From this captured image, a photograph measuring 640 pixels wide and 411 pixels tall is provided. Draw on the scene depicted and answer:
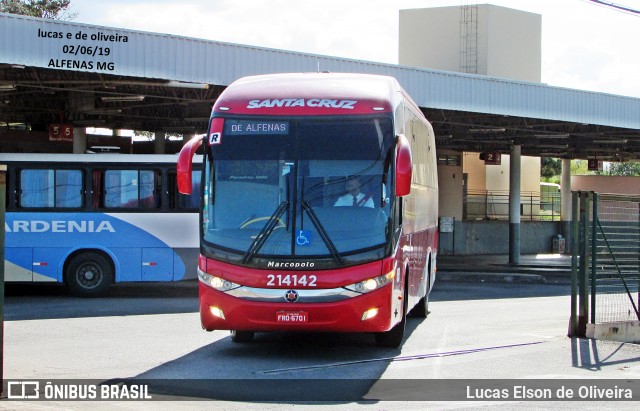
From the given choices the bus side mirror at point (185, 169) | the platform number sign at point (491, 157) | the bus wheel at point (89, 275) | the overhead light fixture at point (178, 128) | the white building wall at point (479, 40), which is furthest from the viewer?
the white building wall at point (479, 40)

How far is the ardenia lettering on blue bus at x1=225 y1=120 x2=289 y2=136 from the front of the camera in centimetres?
1186

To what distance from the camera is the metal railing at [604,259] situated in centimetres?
1418

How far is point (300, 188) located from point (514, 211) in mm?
26232

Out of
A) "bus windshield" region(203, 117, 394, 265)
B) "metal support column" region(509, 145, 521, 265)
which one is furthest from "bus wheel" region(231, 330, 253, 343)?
"metal support column" region(509, 145, 521, 265)

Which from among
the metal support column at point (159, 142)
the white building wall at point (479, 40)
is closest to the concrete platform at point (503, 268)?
the metal support column at point (159, 142)

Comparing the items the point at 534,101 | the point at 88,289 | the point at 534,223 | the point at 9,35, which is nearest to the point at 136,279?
the point at 88,289

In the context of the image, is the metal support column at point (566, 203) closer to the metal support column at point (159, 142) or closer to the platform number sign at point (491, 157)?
the platform number sign at point (491, 157)

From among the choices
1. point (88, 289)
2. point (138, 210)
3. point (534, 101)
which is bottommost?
point (88, 289)

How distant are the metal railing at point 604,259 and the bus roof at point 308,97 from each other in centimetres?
371

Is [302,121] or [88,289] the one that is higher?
[302,121]

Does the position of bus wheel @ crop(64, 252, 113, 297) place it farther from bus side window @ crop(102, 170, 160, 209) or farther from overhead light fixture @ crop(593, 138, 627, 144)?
overhead light fixture @ crop(593, 138, 627, 144)

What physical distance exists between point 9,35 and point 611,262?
1337 cm

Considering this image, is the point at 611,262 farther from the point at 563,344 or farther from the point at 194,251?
the point at 194,251

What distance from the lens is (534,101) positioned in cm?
3011
